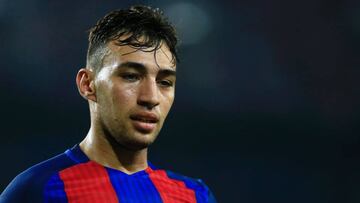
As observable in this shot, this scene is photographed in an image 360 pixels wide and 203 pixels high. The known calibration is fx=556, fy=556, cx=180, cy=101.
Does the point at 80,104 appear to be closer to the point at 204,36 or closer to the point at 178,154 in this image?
the point at 178,154

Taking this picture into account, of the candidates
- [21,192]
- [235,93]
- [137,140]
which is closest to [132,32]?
[137,140]

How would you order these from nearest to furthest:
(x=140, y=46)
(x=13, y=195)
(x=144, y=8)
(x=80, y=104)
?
(x=13, y=195)
(x=140, y=46)
(x=144, y=8)
(x=80, y=104)

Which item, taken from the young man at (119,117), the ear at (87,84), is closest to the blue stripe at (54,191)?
the young man at (119,117)

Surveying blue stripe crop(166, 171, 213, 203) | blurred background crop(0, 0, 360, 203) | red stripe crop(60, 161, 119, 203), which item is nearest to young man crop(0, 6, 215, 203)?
red stripe crop(60, 161, 119, 203)

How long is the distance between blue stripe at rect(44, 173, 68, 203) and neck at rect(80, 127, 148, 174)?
0.54 ft

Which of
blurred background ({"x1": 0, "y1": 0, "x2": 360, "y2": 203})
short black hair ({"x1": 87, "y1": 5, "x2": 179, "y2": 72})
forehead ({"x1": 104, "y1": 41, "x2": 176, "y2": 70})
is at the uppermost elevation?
short black hair ({"x1": 87, "y1": 5, "x2": 179, "y2": 72})

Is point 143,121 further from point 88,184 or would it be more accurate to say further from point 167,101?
point 88,184

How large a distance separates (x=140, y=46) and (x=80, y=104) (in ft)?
9.98

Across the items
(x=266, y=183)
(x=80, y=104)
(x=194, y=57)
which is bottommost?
(x=266, y=183)

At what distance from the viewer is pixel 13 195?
65.6 inches

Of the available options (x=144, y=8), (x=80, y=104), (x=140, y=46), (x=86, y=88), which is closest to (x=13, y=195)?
(x=86, y=88)

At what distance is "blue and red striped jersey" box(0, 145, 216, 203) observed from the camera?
1.69m

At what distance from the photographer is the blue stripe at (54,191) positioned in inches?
66.8

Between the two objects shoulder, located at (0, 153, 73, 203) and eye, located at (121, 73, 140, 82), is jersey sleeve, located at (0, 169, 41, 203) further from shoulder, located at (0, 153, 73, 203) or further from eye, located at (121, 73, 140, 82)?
eye, located at (121, 73, 140, 82)
